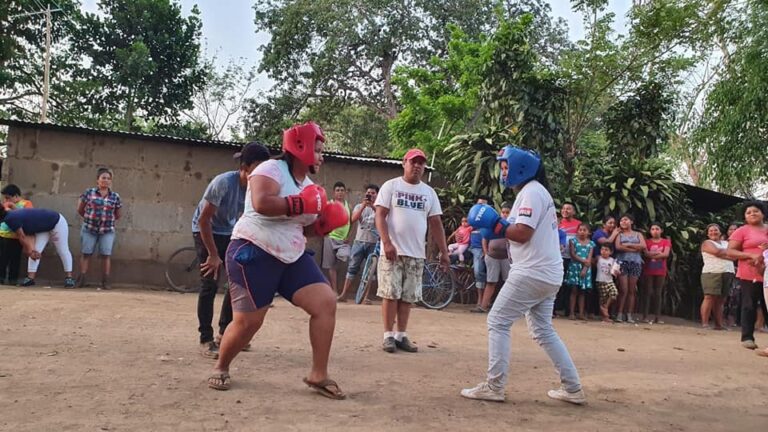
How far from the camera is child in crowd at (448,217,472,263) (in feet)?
35.4

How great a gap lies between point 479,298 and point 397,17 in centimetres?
1665

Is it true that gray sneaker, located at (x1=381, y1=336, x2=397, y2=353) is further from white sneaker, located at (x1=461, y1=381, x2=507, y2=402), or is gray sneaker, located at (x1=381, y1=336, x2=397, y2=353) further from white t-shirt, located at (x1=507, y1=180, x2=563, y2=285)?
white t-shirt, located at (x1=507, y1=180, x2=563, y2=285)

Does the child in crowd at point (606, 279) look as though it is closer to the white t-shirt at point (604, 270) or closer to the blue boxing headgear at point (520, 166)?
the white t-shirt at point (604, 270)

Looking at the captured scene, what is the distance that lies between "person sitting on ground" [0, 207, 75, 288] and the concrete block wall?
1.92 ft

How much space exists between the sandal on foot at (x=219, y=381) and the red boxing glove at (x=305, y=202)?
3.92 feet

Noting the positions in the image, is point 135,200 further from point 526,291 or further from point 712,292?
point 712,292

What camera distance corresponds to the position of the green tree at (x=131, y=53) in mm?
22578

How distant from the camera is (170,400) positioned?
3756 millimetres

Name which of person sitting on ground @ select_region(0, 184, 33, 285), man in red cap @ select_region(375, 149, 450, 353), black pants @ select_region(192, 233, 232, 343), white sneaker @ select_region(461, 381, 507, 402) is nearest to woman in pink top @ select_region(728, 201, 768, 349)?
man in red cap @ select_region(375, 149, 450, 353)

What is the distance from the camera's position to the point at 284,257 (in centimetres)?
391

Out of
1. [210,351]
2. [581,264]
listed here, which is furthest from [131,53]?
[210,351]

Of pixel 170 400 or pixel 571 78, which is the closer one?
pixel 170 400

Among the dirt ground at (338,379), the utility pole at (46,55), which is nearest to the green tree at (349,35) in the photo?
the utility pole at (46,55)

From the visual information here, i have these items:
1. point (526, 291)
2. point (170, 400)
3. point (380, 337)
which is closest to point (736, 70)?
point (380, 337)
